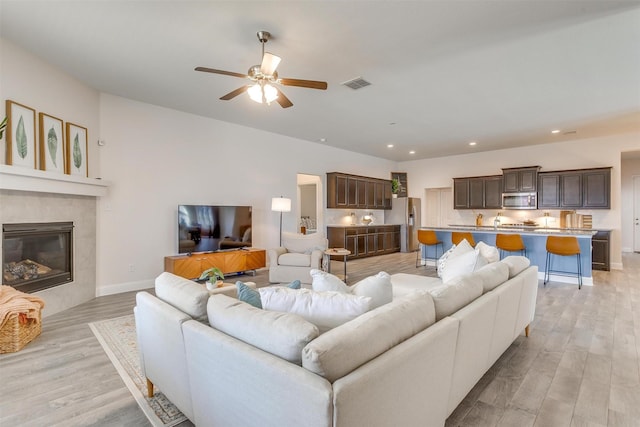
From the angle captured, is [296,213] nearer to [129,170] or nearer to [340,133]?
[340,133]

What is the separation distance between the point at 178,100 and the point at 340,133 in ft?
Answer: 10.4

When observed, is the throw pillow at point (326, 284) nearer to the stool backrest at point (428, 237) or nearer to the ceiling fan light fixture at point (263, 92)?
the ceiling fan light fixture at point (263, 92)

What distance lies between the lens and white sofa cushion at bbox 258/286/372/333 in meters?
1.53

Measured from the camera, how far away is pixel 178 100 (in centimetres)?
468

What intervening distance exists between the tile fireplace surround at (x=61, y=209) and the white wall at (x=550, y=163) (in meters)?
8.22

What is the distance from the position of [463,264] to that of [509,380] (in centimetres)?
102

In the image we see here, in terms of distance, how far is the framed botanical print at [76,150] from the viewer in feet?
13.1

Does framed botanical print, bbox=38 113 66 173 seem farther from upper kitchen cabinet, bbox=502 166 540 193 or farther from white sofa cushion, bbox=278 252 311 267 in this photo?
upper kitchen cabinet, bbox=502 166 540 193

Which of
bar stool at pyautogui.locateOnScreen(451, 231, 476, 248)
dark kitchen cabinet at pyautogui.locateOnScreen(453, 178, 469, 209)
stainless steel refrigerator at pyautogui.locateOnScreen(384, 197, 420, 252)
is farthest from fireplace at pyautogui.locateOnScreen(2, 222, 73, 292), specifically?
dark kitchen cabinet at pyautogui.locateOnScreen(453, 178, 469, 209)

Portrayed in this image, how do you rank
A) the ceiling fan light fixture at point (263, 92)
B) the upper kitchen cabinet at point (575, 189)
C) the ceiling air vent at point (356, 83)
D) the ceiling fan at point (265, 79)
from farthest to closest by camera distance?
the upper kitchen cabinet at point (575, 189)
the ceiling air vent at point (356, 83)
the ceiling fan light fixture at point (263, 92)
the ceiling fan at point (265, 79)

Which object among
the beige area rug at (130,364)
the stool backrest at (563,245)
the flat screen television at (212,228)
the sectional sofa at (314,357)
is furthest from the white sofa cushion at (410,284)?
the flat screen television at (212,228)

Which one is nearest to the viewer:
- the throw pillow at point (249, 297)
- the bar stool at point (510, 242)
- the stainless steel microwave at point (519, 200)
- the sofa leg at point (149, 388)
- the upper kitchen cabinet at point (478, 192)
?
the throw pillow at point (249, 297)

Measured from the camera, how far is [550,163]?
748 centimetres

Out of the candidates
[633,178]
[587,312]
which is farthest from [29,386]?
[633,178]
